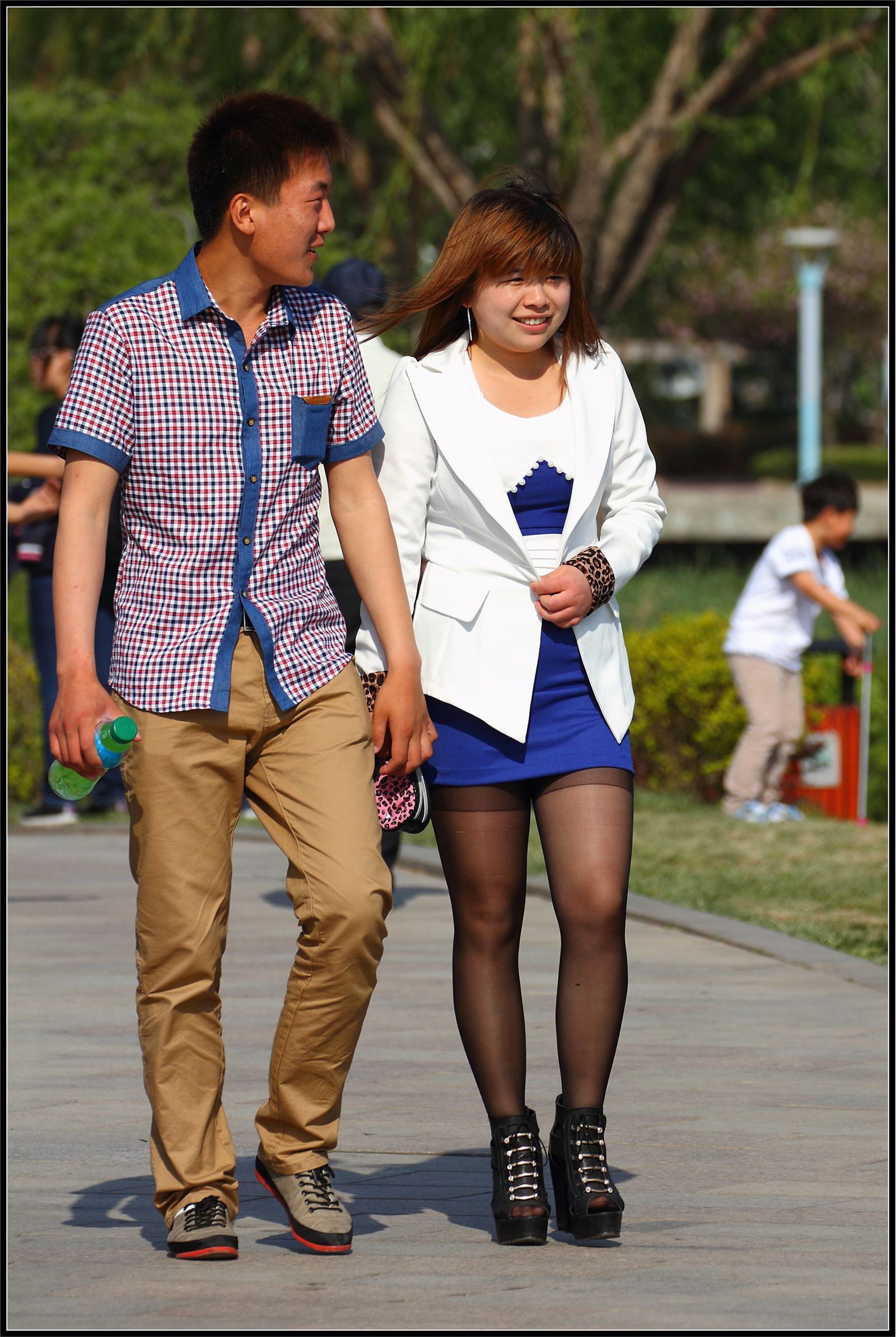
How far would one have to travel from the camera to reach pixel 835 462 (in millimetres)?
42219

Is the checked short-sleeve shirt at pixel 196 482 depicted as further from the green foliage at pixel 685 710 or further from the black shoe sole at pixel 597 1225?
the green foliage at pixel 685 710

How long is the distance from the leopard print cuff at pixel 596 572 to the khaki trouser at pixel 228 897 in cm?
51

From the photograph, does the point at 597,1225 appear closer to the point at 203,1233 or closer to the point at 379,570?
the point at 203,1233

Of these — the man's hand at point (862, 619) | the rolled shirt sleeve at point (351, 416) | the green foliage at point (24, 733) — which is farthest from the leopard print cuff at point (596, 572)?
the green foliage at point (24, 733)

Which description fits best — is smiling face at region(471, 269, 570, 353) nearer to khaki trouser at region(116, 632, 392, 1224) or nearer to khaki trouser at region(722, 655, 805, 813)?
khaki trouser at region(116, 632, 392, 1224)

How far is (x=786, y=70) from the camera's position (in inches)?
588

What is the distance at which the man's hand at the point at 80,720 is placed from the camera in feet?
11.4

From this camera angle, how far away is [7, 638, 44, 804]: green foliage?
10.1 metres

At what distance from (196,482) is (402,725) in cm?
57

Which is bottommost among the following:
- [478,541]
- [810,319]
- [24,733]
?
[24,733]

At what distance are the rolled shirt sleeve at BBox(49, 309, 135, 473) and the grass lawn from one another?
150 inches

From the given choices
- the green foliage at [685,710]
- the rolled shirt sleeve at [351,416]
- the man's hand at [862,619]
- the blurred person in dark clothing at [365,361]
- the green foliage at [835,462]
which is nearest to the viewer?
the rolled shirt sleeve at [351,416]

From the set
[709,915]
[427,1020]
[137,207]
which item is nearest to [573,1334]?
[427,1020]

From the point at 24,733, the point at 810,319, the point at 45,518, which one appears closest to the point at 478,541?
the point at 45,518
